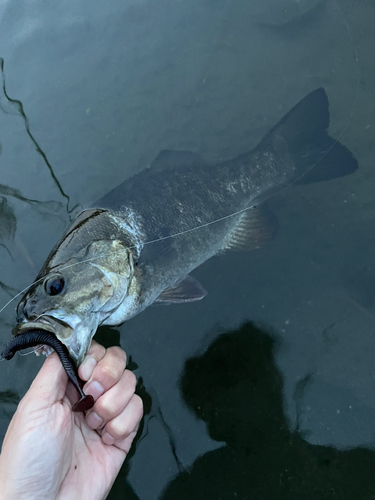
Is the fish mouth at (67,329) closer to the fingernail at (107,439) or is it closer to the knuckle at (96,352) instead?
the knuckle at (96,352)

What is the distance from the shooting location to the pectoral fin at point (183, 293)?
118 inches

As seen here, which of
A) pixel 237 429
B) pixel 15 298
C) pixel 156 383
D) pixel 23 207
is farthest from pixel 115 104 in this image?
pixel 237 429

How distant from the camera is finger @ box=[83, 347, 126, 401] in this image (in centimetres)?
209

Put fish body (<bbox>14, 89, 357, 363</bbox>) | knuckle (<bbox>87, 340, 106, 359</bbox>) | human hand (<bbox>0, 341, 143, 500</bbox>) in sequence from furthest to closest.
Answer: fish body (<bbox>14, 89, 357, 363</bbox>) → knuckle (<bbox>87, 340, 106, 359</bbox>) → human hand (<bbox>0, 341, 143, 500</bbox>)

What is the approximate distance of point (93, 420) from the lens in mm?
2105

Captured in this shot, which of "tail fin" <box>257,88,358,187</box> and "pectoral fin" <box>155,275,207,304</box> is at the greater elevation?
"tail fin" <box>257,88,358,187</box>

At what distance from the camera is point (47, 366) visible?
2.02 meters

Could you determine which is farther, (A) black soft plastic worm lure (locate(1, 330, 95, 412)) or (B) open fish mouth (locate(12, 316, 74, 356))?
(B) open fish mouth (locate(12, 316, 74, 356))

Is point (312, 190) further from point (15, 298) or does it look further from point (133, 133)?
point (15, 298)

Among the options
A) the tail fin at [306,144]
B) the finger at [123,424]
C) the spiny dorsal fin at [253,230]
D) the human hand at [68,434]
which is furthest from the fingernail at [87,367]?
the tail fin at [306,144]

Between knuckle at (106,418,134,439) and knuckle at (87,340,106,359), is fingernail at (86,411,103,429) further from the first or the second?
knuckle at (87,340,106,359)

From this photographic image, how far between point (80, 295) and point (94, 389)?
580 millimetres

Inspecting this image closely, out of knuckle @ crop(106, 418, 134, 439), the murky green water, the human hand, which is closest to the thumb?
the human hand

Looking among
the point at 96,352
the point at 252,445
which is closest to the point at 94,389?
the point at 96,352
